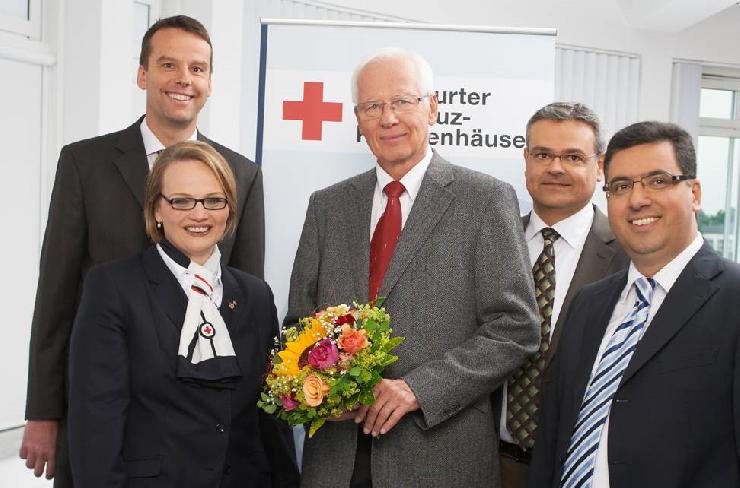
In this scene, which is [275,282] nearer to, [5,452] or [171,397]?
[171,397]

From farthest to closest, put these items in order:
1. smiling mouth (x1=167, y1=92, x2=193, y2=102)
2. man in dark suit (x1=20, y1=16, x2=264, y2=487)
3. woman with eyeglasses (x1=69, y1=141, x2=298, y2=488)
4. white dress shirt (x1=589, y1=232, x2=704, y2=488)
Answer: smiling mouth (x1=167, y1=92, x2=193, y2=102) → man in dark suit (x1=20, y1=16, x2=264, y2=487) → woman with eyeglasses (x1=69, y1=141, x2=298, y2=488) → white dress shirt (x1=589, y1=232, x2=704, y2=488)

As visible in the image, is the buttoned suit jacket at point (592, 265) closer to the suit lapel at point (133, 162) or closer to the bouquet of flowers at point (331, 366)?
the bouquet of flowers at point (331, 366)

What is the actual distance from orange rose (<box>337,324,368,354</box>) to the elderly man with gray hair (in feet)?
0.75

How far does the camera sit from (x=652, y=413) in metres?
1.81

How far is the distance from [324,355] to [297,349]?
0.11m

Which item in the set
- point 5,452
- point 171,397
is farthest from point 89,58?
point 171,397

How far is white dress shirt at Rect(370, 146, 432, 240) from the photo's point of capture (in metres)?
2.41

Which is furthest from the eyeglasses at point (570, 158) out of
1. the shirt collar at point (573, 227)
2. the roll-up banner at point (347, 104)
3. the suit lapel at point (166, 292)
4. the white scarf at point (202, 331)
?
the suit lapel at point (166, 292)

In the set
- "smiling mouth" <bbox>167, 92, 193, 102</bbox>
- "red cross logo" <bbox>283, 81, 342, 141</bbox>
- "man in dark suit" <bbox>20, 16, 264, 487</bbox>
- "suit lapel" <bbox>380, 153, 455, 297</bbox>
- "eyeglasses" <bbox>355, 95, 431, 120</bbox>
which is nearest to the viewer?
"suit lapel" <bbox>380, 153, 455, 297</bbox>

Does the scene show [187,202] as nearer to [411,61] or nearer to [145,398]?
[145,398]

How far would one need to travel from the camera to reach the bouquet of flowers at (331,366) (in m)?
1.94

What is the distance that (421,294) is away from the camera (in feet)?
7.37

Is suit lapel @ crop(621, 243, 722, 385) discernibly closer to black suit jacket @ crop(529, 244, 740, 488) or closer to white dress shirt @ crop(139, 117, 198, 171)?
black suit jacket @ crop(529, 244, 740, 488)

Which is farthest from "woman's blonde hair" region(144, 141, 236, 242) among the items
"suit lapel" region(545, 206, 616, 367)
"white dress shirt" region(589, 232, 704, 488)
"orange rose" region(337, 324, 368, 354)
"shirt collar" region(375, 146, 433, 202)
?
"white dress shirt" region(589, 232, 704, 488)
